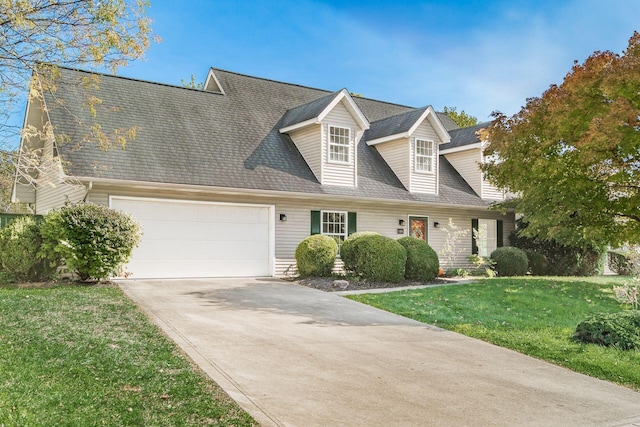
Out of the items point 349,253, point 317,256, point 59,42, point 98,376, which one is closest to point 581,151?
point 349,253

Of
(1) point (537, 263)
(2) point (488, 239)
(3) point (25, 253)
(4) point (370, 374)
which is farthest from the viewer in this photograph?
(2) point (488, 239)

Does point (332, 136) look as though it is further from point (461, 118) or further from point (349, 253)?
point (461, 118)

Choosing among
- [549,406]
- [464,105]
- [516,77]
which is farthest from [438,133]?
[464,105]

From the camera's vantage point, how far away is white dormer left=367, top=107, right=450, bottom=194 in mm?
19812

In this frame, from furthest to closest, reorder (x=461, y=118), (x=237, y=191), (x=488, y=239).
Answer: (x=461, y=118) → (x=488, y=239) → (x=237, y=191)

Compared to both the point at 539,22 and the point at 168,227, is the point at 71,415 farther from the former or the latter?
the point at 539,22

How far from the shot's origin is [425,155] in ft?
66.8

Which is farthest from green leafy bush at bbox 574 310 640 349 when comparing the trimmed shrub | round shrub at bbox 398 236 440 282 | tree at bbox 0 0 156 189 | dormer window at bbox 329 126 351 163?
the trimmed shrub

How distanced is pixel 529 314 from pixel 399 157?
10183mm

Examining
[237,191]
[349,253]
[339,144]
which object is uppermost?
[339,144]

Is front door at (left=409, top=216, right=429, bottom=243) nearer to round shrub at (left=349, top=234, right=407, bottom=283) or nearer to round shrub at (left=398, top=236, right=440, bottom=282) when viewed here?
round shrub at (left=398, top=236, right=440, bottom=282)

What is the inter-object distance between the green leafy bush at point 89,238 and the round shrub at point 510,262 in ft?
43.3

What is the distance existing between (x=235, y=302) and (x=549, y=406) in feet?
22.4

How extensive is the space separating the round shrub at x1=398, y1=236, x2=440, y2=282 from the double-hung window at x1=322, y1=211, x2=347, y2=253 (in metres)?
2.69
